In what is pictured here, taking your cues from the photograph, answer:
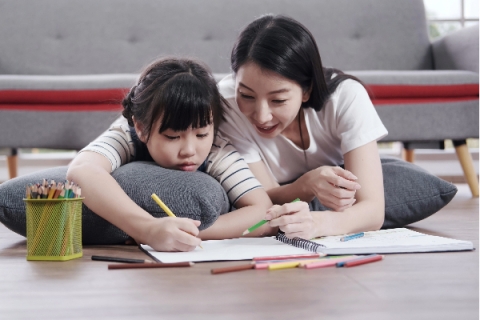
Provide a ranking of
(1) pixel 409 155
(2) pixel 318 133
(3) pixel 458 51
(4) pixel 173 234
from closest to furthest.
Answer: (4) pixel 173 234 < (2) pixel 318 133 < (3) pixel 458 51 < (1) pixel 409 155

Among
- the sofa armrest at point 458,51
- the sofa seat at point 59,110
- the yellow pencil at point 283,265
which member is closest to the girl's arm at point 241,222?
the yellow pencil at point 283,265

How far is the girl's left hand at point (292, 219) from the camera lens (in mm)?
1136

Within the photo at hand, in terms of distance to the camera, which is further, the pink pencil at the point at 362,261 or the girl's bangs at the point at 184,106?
the girl's bangs at the point at 184,106

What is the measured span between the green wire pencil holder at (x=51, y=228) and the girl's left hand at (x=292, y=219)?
1.16 feet

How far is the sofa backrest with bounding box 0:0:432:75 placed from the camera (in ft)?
9.60

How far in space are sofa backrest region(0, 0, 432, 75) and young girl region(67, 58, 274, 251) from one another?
1.52 metres

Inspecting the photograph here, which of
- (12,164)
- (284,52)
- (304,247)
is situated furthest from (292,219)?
(12,164)

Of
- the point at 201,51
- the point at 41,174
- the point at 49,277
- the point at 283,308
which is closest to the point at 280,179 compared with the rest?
the point at 41,174

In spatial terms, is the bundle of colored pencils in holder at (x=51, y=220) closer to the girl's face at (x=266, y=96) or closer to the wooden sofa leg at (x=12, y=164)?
the girl's face at (x=266, y=96)

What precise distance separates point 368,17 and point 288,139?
1650 millimetres

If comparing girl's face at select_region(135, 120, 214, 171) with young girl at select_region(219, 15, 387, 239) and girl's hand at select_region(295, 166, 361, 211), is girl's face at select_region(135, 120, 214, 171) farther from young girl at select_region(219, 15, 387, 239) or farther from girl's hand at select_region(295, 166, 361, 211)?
girl's hand at select_region(295, 166, 361, 211)

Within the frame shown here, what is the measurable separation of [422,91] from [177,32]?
1.22 metres

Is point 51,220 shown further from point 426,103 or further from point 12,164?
point 12,164

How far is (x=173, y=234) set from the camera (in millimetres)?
1062
